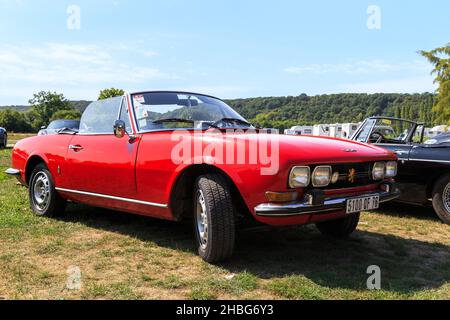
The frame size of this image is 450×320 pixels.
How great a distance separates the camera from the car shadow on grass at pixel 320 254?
3.46 meters

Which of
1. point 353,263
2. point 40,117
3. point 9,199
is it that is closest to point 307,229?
point 353,263

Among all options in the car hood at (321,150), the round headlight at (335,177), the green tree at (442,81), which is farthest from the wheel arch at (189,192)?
the green tree at (442,81)

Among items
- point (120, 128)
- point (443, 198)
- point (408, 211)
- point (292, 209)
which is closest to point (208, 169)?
point (292, 209)

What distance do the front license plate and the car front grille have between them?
157mm

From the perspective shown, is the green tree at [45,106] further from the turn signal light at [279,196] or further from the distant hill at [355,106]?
the turn signal light at [279,196]

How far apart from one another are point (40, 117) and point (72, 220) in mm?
102541

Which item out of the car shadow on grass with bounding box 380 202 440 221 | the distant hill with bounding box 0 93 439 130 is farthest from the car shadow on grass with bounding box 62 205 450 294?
the distant hill with bounding box 0 93 439 130

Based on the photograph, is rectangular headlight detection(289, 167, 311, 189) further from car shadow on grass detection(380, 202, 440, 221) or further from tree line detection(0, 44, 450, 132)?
tree line detection(0, 44, 450, 132)

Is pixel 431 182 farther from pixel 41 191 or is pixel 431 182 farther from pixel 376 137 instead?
pixel 41 191

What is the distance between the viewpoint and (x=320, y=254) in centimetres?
411

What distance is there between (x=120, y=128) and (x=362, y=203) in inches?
95.0

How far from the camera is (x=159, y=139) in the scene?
4.03 metres

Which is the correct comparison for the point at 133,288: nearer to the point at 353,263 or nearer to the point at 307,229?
the point at 353,263

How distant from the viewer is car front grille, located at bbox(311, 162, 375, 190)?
11.9ft
